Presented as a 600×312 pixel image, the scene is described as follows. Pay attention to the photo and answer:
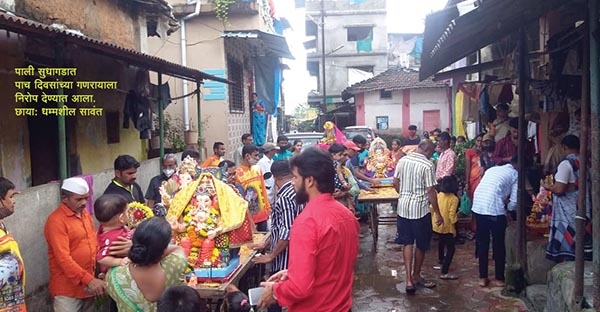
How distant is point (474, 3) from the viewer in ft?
13.0

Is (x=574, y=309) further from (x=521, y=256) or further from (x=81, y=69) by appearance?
(x=81, y=69)

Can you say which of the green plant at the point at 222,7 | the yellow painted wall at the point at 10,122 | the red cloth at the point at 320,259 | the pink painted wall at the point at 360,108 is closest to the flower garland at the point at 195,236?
the red cloth at the point at 320,259

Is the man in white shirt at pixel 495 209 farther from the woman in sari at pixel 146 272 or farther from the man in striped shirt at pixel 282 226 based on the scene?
the woman in sari at pixel 146 272

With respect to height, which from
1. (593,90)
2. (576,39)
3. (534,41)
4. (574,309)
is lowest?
(574,309)

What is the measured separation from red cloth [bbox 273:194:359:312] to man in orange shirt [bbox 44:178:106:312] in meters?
2.06

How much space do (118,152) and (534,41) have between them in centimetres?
740

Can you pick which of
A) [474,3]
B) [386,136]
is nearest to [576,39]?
[474,3]

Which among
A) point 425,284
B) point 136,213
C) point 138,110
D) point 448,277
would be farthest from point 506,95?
point 136,213

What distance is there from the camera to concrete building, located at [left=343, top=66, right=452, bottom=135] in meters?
28.0

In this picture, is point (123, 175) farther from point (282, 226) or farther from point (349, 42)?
point (349, 42)

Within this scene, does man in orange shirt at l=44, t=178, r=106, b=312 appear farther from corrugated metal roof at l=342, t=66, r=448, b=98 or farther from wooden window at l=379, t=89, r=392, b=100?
wooden window at l=379, t=89, r=392, b=100

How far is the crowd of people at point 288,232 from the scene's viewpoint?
293 cm

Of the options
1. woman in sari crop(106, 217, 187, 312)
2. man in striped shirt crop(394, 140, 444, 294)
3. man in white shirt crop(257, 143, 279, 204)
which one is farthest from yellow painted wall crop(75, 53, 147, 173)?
woman in sari crop(106, 217, 187, 312)

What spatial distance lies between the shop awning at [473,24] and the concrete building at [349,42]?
99.1ft
